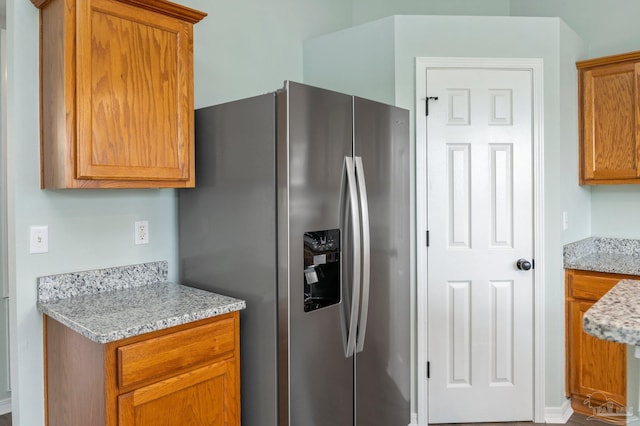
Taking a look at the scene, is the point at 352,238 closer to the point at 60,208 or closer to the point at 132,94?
the point at 132,94

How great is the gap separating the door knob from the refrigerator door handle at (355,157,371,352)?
1130 millimetres

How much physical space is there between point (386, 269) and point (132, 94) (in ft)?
4.56

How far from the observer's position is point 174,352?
1586mm

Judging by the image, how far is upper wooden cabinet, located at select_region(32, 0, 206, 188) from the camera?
5.28 feet

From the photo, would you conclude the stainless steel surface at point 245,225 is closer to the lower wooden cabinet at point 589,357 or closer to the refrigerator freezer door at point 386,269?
the refrigerator freezer door at point 386,269

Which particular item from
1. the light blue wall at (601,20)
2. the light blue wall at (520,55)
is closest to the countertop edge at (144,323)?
the light blue wall at (520,55)

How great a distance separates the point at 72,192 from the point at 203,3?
4.02 feet

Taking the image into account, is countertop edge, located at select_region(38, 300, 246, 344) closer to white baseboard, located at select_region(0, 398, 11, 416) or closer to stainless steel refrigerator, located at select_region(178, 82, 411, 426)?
stainless steel refrigerator, located at select_region(178, 82, 411, 426)

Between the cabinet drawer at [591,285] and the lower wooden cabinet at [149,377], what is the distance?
213cm

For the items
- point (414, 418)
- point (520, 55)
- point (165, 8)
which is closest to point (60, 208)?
point (165, 8)

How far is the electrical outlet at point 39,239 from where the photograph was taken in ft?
5.90

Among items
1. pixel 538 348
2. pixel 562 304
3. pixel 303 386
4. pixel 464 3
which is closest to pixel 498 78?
pixel 464 3

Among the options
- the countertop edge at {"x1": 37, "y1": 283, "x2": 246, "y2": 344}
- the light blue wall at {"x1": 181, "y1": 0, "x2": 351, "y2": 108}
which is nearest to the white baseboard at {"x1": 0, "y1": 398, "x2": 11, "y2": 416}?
the countertop edge at {"x1": 37, "y1": 283, "x2": 246, "y2": 344}

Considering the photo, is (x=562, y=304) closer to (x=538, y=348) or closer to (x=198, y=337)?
(x=538, y=348)
